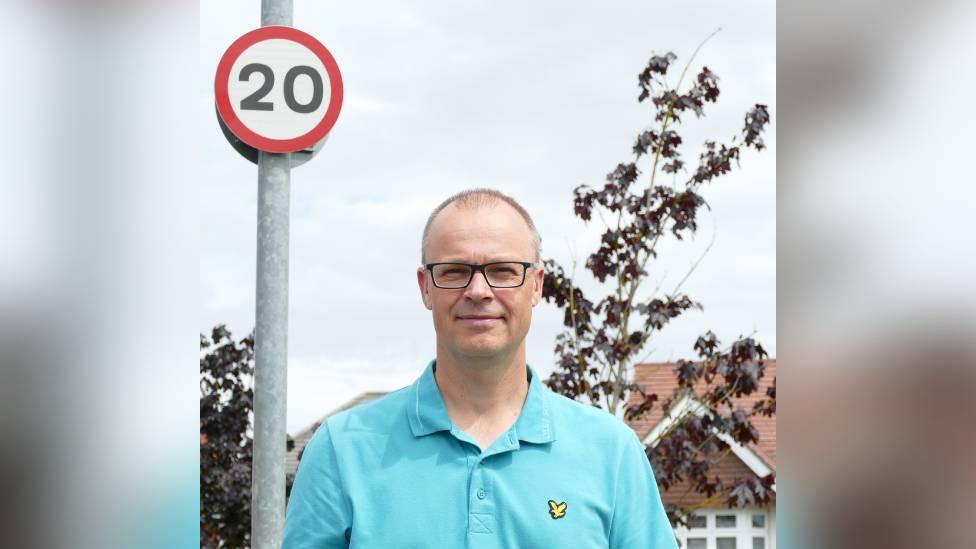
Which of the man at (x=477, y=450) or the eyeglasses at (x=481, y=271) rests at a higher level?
the eyeglasses at (x=481, y=271)

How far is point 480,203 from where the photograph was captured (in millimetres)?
2643

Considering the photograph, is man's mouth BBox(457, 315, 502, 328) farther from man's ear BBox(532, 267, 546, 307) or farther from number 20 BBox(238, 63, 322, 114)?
number 20 BBox(238, 63, 322, 114)

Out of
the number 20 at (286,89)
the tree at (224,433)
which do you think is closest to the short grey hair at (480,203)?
the number 20 at (286,89)

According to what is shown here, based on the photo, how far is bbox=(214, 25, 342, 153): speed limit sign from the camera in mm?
4996

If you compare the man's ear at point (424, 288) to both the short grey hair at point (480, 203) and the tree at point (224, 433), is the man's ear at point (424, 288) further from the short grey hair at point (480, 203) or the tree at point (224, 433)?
the tree at point (224, 433)

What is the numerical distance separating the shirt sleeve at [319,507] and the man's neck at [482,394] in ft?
1.04

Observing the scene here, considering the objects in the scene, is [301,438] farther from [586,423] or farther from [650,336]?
[586,423]

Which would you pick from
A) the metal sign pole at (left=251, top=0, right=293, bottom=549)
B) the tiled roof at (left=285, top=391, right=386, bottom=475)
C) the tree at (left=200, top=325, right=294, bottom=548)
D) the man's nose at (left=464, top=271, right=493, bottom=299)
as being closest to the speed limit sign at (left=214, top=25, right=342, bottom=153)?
the metal sign pole at (left=251, top=0, right=293, bottom=549)

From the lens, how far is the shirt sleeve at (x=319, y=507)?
2.57m
